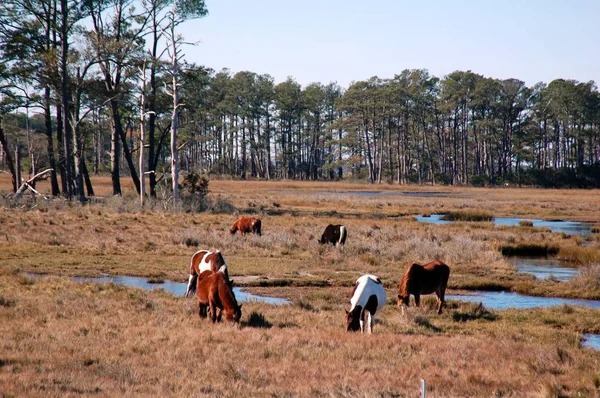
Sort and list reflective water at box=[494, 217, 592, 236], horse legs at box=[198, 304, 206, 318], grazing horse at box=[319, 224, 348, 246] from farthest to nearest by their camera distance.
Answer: reflective water at box=[494, 217, 592, 236] < grazing horse at box=[319, 224, 348, 246] < horse legs at box=[198, 304, 206, 318]

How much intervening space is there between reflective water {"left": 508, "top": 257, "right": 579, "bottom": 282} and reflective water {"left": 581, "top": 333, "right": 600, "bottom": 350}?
803cm

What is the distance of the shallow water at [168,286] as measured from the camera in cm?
1830

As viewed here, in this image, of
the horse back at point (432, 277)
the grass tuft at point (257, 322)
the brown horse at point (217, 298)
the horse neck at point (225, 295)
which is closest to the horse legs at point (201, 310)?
the brown horse at point (217, 298)

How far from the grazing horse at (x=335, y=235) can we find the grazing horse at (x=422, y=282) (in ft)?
36.3

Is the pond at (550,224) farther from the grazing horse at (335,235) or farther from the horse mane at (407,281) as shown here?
the horse mane at (407,281)

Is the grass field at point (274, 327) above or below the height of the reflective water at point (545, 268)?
above

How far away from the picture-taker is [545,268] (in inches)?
1036

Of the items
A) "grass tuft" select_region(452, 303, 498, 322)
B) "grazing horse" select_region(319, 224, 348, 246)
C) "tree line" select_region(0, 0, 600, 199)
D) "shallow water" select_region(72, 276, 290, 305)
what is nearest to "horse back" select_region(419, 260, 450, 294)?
"grass tuft" select_region(452, 303, 498, 322)

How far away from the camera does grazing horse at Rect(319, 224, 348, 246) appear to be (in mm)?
27797

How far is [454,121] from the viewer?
113m

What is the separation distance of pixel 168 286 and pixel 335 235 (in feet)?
31.8

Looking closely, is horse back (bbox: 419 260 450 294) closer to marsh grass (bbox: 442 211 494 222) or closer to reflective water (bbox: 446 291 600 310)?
reflective water (bbox: 446 291 600 310)

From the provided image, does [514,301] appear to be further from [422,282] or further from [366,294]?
[366,294]

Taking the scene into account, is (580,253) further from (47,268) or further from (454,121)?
(454,121)
